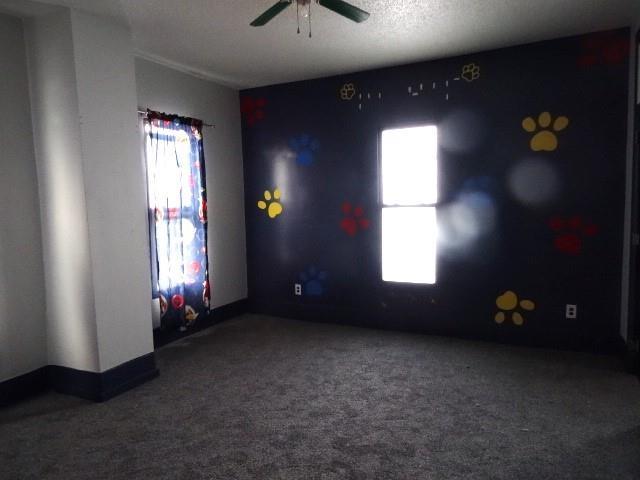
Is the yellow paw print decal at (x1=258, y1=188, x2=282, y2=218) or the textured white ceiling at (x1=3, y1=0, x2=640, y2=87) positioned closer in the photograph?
the textured white ceiling at (x1=3, y1=0, x2=640, y2=87)

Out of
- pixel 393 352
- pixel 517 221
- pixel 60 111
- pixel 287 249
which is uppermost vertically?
pixel 60 111

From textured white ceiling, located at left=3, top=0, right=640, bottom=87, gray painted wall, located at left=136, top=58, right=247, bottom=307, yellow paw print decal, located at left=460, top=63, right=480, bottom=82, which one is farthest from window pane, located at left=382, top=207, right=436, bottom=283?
gray painted wall, located at left=136, top=58, right=247, bottom=307

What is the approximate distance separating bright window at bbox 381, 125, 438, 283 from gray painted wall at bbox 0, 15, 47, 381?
2.93 metres

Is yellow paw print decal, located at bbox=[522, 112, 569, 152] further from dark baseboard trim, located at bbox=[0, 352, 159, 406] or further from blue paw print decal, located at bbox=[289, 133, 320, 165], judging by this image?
dark baseboard trim, located at bbox=[0, 352, 159, 406]

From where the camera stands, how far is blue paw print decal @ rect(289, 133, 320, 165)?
15.3ft

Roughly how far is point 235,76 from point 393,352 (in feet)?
10.0

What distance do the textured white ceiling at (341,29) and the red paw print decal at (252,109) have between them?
0.71 meters

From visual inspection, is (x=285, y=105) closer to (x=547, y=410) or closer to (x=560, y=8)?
(x=560, y=8)

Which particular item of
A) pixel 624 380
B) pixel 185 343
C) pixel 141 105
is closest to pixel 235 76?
pixel 141 105

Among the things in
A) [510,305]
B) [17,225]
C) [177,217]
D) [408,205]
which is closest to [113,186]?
[17,225]

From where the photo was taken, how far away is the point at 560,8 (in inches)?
117

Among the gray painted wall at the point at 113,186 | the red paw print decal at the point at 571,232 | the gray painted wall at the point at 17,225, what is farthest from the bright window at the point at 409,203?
the gray painted wall at the point at 17,225

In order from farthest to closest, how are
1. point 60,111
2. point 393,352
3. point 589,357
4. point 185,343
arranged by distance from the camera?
point 185,343 → point 393,352 → point 589,357 → point 60,111

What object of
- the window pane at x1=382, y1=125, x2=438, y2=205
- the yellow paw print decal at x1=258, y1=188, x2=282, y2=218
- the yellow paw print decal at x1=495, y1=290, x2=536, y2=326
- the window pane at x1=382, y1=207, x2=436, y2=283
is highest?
the window pane at x1=382, y1=125, x2=438, y2=205
